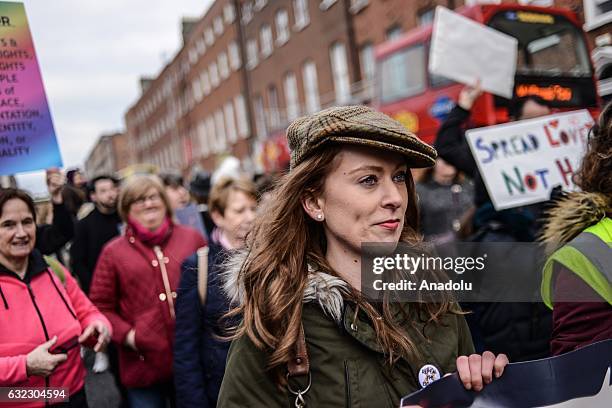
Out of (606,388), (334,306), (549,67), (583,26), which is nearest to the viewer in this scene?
(606,388)

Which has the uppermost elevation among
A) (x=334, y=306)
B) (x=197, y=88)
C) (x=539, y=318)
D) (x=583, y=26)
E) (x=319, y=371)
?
(x=197, y=88)

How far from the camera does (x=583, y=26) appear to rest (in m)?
7.30

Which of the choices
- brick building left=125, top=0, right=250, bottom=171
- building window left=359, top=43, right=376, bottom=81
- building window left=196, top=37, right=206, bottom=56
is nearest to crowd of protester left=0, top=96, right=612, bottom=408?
building window left=359, top=43, right=376, bottom=81

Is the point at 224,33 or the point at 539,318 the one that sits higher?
the point at 224,33

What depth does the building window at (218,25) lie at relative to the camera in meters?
33.2

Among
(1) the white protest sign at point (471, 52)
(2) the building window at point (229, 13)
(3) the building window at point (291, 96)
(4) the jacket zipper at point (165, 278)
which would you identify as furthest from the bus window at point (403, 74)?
Answer: (2) the building window at point (229, 13)

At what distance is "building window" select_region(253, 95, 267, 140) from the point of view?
27.5 m

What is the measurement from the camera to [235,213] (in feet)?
11.2

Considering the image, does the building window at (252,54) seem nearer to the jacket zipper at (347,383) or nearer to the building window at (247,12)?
the building window at (247,12)

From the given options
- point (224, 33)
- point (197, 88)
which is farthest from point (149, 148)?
point (224, 33)

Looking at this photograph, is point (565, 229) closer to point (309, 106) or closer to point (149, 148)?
point (309, 106)

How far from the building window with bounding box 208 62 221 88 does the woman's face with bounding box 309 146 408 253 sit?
113 feet

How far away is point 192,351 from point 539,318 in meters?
1.63

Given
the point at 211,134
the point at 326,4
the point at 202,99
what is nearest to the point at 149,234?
the point at 326,4
